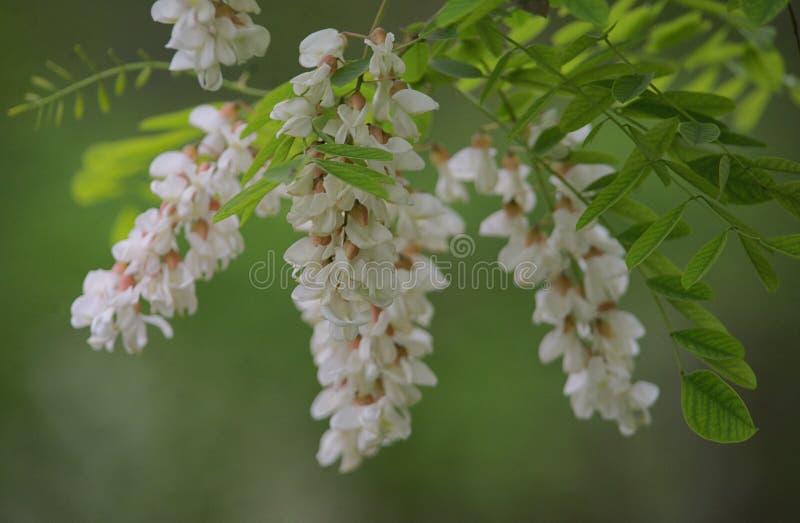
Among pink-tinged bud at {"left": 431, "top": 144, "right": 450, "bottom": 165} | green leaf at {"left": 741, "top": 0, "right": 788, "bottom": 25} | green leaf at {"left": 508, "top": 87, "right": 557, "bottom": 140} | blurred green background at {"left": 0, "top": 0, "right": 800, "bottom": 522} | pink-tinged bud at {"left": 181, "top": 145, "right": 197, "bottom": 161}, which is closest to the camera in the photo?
green leaf at {"left": 741, "top": 0, "right": 788, "bottom": 25}

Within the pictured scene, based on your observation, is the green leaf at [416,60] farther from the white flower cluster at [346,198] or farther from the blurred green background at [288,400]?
the blurred green background at [288,400]

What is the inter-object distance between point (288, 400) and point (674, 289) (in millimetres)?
1182

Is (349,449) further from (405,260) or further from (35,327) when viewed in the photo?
(35,327)

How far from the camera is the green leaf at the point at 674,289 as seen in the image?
1.61 feet

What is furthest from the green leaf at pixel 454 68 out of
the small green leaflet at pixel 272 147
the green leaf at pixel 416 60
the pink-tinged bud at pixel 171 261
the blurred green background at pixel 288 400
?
the blurred green background at pixel 288 400

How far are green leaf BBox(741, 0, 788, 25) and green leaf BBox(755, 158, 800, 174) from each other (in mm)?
91

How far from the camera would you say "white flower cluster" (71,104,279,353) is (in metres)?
0.53

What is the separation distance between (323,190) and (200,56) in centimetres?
11

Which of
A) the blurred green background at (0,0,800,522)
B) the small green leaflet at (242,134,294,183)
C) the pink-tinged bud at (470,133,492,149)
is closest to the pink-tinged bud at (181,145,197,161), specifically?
the small green leaflet at (242,134,294,183)

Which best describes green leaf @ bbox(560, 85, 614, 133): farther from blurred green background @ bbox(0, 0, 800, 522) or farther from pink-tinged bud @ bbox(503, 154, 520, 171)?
blurred green background @ bbox(0, 0, 800, 522)

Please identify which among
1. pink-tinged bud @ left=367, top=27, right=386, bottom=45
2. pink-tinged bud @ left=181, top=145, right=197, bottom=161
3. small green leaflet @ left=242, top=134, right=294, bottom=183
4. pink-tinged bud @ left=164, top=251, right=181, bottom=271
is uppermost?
pink-tinged bud @ left=367, top=27, right=386, bottom=45

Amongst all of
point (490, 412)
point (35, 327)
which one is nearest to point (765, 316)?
point (490, 412)

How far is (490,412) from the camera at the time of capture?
1538mm

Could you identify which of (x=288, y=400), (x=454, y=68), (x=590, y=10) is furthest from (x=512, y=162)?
(x=288, y=400)
